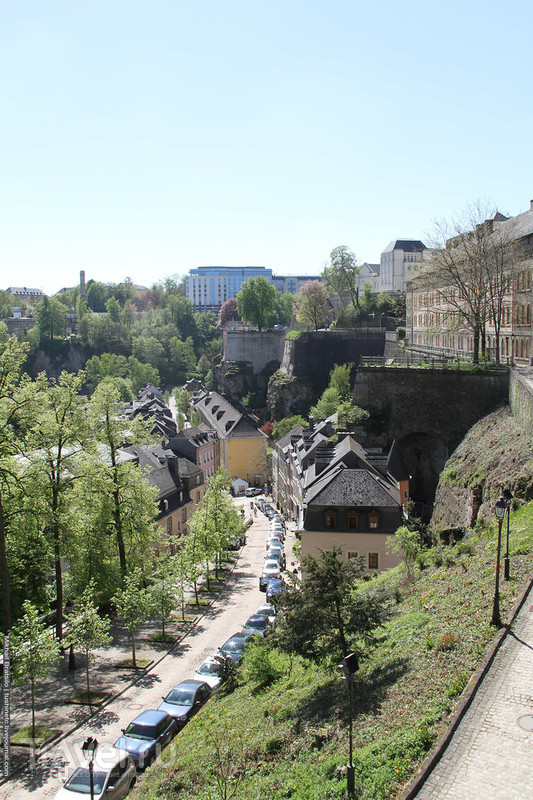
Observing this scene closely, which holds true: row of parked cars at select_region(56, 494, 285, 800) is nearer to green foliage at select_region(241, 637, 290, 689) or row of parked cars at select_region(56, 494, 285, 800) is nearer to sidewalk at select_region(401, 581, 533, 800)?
Result: green foliage at select_region(241, 637, 290, 689)

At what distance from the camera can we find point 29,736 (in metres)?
16.0

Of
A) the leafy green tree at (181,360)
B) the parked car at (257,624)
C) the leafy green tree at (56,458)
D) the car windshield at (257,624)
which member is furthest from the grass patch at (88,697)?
the leafy green tree at (181,360)

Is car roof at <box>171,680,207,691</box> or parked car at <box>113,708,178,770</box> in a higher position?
parked car at <box>113,708,178,770</box>

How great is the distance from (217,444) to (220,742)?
57.8 meters

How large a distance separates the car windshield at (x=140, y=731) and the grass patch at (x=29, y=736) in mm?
2199

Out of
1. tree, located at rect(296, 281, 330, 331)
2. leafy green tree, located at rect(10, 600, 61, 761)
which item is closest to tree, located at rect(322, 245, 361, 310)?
tree, located at rect(296, 281, 330, 331)

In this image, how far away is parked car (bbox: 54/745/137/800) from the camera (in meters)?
12.7

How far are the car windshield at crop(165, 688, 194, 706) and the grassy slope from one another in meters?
0.71

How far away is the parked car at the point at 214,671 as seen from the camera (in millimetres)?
17781

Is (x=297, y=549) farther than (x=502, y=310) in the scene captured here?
No

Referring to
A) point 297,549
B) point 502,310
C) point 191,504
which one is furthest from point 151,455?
point 502,310

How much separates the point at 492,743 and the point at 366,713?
108 inches

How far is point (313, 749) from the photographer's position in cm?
1085

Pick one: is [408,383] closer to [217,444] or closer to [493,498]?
[493,498]
